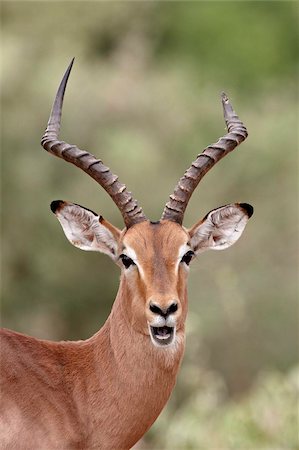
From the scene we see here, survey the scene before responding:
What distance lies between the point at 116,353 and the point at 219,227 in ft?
4.64

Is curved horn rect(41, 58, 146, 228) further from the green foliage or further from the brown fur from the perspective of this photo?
the green foliage

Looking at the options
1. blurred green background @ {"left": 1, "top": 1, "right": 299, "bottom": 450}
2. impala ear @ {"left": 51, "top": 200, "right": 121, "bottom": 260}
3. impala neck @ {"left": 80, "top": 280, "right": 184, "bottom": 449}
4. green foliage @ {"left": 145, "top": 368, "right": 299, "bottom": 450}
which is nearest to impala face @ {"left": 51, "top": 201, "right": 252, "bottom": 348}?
impala ear @ {"left": 51, "top": 200, "right": 121, "bottom": 260}

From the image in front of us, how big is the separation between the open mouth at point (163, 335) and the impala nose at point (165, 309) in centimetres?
13

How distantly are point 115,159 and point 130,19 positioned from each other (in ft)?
62.5

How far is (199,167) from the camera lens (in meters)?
9.88

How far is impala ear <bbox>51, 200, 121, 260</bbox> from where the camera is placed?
32.1 feet

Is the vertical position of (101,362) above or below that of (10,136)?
below

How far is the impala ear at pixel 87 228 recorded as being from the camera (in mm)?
9773

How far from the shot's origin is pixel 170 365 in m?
9.26

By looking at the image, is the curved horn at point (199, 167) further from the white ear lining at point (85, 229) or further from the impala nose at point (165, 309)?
the impala nose at point (165, 309)

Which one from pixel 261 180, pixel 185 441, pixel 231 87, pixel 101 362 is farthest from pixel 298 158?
pixel 101 362

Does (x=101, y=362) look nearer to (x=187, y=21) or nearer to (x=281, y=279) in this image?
(x=281, y=279)

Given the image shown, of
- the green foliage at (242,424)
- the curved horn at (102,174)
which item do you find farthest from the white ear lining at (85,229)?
the green foliage at (242,424)

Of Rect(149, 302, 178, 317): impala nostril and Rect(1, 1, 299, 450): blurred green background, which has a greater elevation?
Rect(1, 1, 299, 450): blurred green background
